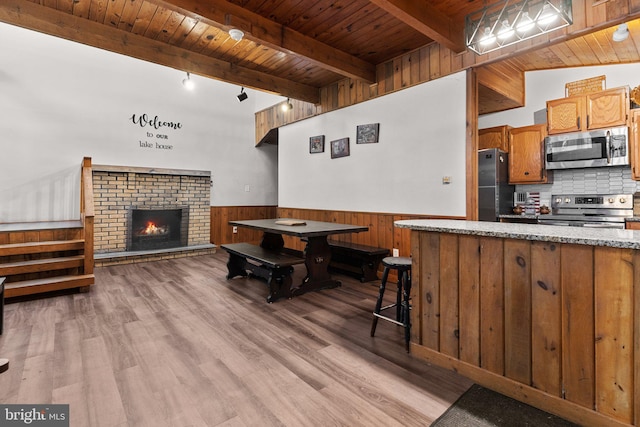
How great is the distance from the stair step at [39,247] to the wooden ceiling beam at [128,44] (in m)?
2.31

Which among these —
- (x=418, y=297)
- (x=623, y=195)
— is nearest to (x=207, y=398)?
(x=418, y=297)

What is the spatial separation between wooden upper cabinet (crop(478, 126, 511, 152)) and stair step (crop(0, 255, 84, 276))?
19.9 feet

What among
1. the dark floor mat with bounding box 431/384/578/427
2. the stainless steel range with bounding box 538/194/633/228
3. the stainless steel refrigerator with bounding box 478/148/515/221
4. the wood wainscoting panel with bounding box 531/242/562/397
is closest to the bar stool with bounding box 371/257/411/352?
the dark floor mat with bounding box 431/384/578/427

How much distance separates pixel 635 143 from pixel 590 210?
955 mm

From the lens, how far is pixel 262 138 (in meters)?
7.00

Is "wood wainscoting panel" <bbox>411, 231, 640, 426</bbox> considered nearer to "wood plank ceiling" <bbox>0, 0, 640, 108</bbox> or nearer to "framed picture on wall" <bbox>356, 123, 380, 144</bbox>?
"wood plank ceiling" <bbox>0, 0, 640, 108</bbox>

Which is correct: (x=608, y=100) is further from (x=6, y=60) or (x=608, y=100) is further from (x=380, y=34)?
(x=6, y=60)

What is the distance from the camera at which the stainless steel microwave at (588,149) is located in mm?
3830

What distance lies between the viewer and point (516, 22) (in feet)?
7.94

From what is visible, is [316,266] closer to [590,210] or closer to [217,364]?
[217,364]

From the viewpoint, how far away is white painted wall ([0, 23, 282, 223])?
4664mm

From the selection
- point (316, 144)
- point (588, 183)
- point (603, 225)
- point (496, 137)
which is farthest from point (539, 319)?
point (316, 144)

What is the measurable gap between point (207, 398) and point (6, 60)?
6.01 m

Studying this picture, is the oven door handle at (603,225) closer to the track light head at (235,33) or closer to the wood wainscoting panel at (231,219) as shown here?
the track light head at (235,33)
